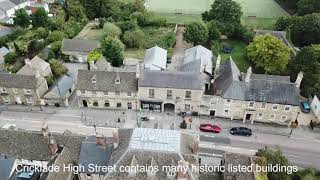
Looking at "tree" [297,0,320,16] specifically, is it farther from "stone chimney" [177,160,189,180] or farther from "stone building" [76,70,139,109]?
"stone chimney" [177,160,189,180]

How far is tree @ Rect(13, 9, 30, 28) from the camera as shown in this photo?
107312mm

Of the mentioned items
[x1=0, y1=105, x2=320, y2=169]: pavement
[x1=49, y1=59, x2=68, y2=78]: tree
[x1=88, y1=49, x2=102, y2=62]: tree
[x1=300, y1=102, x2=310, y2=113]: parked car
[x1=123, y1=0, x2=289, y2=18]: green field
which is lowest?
[x1=0, y1=105, x2=320, y2=169]: pavement

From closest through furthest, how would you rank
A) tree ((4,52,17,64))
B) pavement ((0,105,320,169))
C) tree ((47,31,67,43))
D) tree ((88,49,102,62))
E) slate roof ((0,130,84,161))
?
slate roof ((0,130,84,161))
pavement ((0,105,320,169))
tree ((88,49,102,62))
tree ((4,52,17,64))
tree ((47,31,67,43))

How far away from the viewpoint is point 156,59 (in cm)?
8062

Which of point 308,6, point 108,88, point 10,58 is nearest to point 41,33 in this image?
point 10,58

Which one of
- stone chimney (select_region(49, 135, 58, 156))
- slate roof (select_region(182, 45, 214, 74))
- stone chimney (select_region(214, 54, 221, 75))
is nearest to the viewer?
stone chimney (select_region(49, 135, 58, 156))

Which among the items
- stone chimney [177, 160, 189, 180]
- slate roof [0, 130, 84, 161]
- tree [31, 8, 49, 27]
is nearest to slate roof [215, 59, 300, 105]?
stone chimney [177, 160, 189, 180]

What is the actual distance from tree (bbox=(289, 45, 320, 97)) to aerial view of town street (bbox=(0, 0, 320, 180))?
23cm

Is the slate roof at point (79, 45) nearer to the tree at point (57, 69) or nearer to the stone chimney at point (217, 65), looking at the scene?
the tree at point (57, 69)

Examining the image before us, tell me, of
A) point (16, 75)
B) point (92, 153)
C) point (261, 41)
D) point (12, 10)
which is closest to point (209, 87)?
point (261, 41)

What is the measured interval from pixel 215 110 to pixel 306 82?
74.7ft

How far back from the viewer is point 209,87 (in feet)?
244

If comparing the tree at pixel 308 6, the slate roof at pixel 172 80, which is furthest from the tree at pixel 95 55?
the tree at pixel 308 6

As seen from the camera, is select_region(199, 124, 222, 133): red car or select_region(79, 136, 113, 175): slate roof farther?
select_region(199, 124, 222, 133): red car
